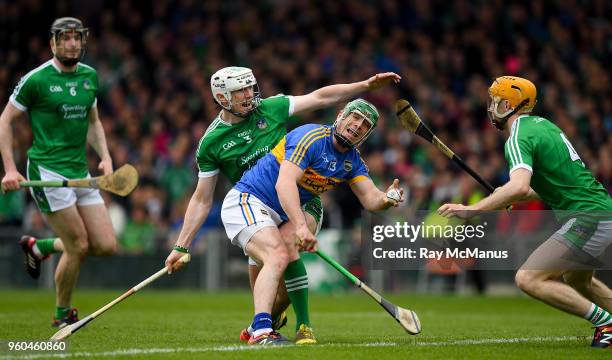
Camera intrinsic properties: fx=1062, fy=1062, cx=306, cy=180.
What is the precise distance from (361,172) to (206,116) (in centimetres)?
1217

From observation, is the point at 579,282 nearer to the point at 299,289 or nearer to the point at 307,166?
the point at 299,289

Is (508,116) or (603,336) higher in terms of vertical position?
(508,116)

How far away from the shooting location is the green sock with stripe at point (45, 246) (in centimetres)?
1080

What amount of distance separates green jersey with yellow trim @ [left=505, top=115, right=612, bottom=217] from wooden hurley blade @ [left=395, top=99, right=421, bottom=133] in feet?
4.50

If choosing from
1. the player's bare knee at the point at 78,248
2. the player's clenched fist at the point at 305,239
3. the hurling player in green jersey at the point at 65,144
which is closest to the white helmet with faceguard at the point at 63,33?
the hurling player in green jersey at the point at 65,144

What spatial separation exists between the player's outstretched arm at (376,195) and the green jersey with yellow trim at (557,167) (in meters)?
0.88

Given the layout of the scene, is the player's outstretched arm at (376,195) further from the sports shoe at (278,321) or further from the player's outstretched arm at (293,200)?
the sports shoe at (278,321)

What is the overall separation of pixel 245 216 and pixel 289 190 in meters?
0.54

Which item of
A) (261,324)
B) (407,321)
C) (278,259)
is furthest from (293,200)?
(407,321)

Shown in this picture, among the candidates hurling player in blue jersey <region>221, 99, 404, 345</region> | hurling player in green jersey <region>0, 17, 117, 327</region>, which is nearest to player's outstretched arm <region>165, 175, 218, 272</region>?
hurling player in blue jersey <region>221, 99, 404, 345</region>

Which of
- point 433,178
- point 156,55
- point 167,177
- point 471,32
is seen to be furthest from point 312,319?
point 156,55

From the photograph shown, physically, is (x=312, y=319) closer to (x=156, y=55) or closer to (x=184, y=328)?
(x=184, y=328)

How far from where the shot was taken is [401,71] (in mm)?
20438

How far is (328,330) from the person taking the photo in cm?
996
